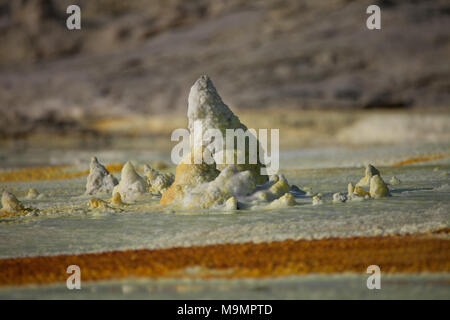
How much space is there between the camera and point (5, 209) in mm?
15391

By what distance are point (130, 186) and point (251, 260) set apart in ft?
25.7

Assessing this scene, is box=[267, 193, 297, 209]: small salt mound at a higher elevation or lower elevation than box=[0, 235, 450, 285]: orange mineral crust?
higher

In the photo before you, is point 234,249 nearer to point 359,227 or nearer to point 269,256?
point 269,256

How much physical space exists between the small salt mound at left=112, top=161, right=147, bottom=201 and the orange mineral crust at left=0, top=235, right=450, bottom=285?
6.15 m

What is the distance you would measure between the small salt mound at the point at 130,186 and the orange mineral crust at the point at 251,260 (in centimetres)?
615

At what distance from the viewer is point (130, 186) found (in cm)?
1706

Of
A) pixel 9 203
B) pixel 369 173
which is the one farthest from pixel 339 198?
pixel 9 203

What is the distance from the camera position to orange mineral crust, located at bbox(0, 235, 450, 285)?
923 centimetres

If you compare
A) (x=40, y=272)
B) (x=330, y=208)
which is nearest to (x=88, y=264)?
(x=40, y=272)

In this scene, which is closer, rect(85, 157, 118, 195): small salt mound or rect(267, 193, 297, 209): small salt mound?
rect(267, 193, 297, 209): small salt mound

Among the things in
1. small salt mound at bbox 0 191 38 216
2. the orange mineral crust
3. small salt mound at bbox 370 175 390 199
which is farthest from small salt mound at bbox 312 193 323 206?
small salt mound at bbox 0 191 38 216

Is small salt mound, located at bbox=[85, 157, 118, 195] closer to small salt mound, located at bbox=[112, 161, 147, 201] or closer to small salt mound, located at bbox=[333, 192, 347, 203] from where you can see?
small salt mound, located at bbox=[112, 161, 147, 201]

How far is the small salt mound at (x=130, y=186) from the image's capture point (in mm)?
16922

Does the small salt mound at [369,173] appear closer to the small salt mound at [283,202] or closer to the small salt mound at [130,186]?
the small salt mound at [283,202]
